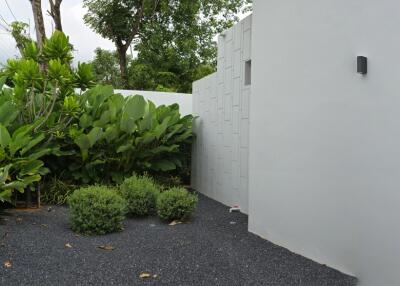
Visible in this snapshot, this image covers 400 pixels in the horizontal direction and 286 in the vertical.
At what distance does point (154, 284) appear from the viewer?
2.55 meters

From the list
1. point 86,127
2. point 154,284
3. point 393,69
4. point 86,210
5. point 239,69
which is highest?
point 239,69

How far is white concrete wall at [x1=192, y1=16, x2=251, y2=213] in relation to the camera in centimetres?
477

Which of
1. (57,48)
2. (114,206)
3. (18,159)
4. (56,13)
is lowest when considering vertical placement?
(114,206)

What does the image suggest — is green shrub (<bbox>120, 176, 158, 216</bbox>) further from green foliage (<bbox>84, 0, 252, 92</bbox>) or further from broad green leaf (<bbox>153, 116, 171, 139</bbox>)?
green foliage (<bbox>84, 0, 252, 92</bbox>)

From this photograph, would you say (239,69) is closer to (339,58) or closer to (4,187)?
(339,58)

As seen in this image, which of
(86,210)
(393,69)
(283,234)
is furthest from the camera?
(86,210)

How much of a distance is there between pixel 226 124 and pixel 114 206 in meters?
2.10

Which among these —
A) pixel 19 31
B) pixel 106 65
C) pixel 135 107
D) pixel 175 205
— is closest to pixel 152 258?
pixel 175 205

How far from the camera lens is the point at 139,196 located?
4.41 meters

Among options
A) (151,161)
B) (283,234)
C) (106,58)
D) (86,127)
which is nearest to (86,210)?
(283,234)

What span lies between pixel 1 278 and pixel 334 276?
6.76 feet

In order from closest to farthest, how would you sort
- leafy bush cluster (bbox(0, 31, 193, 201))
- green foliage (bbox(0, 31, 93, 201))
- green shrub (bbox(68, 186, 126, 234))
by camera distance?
green shrub (bbox(68, 186, 126, 234)) → green foliage (bbox(0, 31, 93, 201)) → leafy bush cluster (bbox(0, 31, 193, 201))

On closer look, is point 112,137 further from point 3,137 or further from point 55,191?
point 3,137

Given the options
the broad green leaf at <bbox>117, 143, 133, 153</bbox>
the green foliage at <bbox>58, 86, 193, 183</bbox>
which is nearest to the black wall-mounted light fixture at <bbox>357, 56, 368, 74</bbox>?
the green foliage at <bbox>58, 86, 193, 183</bbox>
